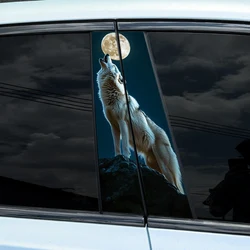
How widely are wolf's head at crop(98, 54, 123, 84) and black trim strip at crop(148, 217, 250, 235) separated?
457 millimetres

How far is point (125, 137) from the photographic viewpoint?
1.60 m

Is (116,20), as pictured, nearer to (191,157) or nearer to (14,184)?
(191,157)

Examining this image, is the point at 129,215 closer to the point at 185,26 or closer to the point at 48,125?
the point at 48,125

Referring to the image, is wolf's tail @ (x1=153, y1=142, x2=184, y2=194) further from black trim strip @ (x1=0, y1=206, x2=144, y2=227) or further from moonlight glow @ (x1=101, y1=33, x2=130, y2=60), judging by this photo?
moonlight glow @ (x1=101, y1=33, x2=130, y2=60)

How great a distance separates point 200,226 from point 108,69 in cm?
57

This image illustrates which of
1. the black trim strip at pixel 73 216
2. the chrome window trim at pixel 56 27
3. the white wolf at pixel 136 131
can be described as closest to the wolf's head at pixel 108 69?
the white wolf at pixel 136 131

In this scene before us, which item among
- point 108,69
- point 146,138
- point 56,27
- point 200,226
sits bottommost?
point 200,226

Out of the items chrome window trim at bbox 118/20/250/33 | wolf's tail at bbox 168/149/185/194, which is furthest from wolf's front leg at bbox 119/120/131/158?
chrome window trim at bbox 118/20/250/33

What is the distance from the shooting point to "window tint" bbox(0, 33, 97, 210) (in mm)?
1614

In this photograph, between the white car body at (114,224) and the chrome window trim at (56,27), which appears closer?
the white car body at (114,224)

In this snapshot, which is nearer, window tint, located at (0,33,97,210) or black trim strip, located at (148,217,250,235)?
black trim strip, located at (148,217,250,235)

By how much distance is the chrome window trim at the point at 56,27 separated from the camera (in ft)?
5.48

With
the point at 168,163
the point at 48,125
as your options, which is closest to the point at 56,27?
the point at 48,125

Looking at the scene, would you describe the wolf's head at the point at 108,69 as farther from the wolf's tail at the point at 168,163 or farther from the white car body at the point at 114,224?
the wolf's tail at the point at 168,163
